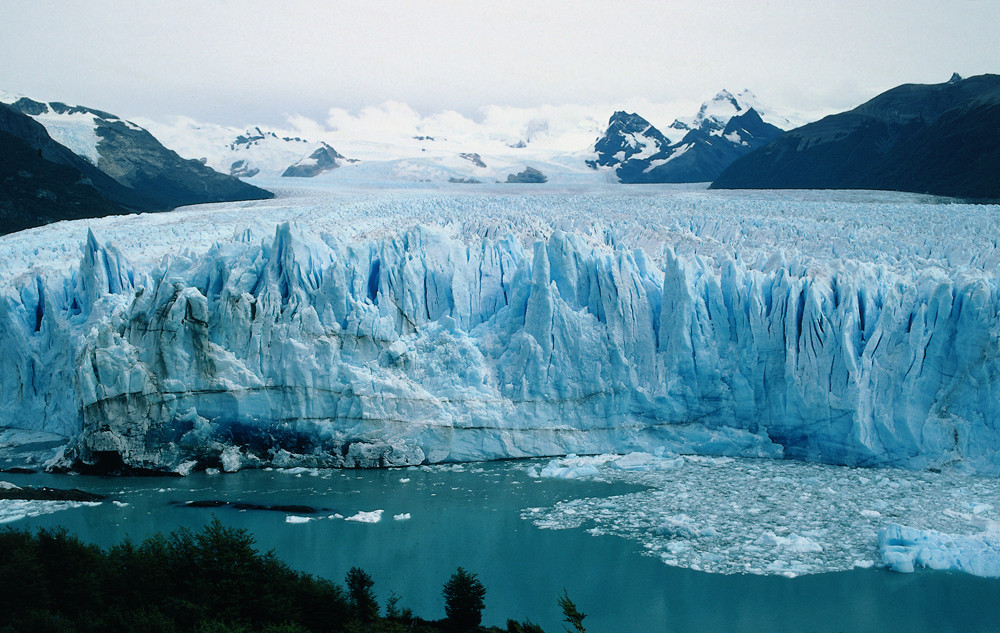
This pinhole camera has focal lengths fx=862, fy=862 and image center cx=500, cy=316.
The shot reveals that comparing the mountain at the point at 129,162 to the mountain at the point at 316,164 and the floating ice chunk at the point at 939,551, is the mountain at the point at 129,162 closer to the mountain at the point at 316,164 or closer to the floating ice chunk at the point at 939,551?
the mountain at the point at 316,164

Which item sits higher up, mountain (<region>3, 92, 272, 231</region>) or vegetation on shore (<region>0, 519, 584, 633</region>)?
mountain (<region>3, 92, 272, 231</region>)

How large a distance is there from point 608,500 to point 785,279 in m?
4.68

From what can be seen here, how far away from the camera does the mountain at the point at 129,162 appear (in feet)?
141

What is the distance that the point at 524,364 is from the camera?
14328 mm

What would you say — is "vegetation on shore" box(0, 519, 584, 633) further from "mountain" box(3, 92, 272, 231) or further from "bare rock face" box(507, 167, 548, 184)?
"bare rock face" box(507, 167, 548, 184)

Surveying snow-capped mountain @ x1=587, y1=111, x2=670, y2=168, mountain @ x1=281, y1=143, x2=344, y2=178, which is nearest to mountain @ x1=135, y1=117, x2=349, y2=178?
mountain @ x1=281, y1=143, x2=344, y2=178

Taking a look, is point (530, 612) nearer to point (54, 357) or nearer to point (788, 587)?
point (788, 587)

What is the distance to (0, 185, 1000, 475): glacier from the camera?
1315 cm

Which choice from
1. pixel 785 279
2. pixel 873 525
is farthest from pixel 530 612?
pixel 785 279

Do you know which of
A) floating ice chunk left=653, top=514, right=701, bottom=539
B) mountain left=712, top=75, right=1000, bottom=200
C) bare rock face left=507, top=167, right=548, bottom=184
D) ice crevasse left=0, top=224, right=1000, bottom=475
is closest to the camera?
floating ice chunk left=653, top=514, right=701, bottom=539

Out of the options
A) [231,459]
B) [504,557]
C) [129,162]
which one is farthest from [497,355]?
[129,162]

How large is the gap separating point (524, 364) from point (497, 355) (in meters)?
0.60

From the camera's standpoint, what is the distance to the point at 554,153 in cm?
5828

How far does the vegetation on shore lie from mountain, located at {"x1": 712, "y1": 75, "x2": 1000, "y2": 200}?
24.3m
